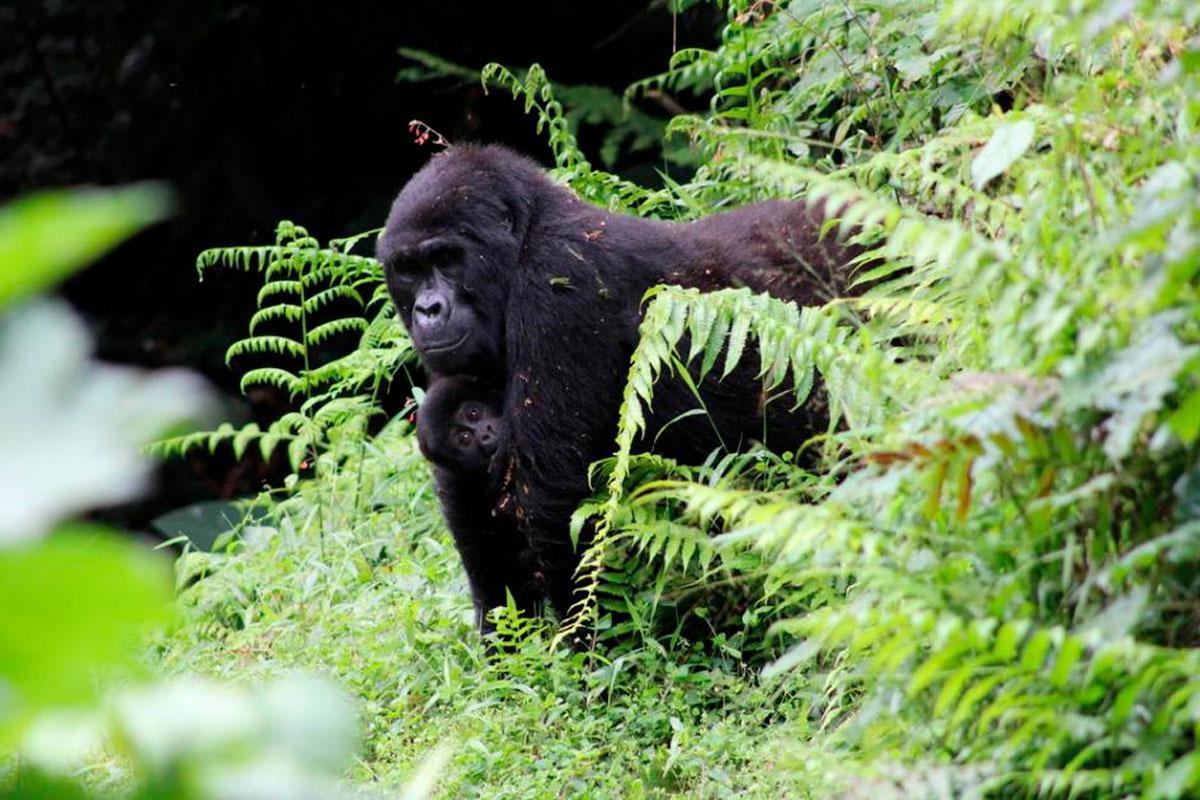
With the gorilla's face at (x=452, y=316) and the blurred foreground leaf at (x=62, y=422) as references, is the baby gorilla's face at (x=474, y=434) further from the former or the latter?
the blurred foreground leaf at (x=62, y=422)

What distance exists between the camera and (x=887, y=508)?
2.66 metres

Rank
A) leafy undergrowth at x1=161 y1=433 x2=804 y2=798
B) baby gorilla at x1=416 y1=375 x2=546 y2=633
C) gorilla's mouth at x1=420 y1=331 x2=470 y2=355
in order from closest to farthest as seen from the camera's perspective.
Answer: leafy undergrowth at x1=161 y1=433 x2=804 y2=798 → baby gorilla at x1=416 y1=375 x2=546 y2=633 → gorilla's mouth at x1=420 y1=331 x2=470 y2=355

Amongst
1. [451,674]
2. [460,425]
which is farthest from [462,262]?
[451,674]

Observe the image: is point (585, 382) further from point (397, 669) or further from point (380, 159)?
point (380, 159)

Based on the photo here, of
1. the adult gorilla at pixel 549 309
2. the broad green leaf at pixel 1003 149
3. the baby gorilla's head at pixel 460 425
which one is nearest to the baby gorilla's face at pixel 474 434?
the baby gorilla's head at pixel 460 425

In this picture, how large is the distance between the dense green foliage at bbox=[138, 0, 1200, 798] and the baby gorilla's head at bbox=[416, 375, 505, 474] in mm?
485

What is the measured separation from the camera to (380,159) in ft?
30.2

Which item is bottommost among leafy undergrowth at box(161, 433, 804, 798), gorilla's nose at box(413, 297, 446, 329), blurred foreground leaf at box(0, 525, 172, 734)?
leafy undergrowth at box(161, 433, 804, 798)

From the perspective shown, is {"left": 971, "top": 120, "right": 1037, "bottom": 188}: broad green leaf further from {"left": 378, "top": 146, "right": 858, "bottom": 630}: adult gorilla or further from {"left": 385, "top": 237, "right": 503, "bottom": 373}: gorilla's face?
{"left": 385, "top": 237, "right": 503, "bottom": 373}: gorilla's face

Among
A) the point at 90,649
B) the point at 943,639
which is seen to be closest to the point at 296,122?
the point at 943,639

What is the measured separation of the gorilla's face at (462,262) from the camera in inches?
201

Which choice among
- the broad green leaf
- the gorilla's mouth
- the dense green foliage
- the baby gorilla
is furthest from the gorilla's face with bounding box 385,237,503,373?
the broad green leaf

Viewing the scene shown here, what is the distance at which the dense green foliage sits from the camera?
7.62 feet

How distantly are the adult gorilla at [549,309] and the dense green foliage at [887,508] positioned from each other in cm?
16
